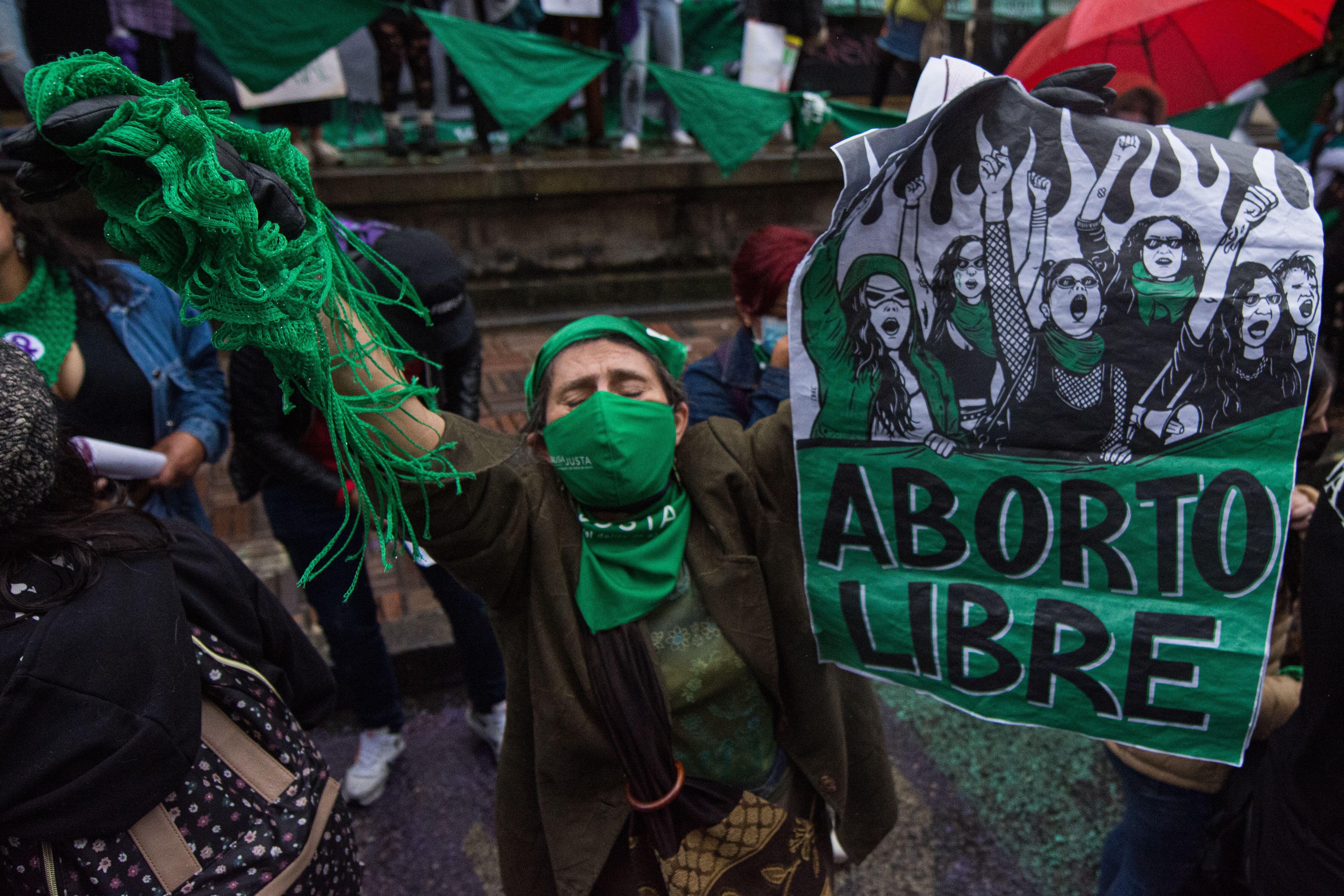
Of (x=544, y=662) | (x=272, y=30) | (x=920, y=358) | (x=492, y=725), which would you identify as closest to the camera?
(x=920, y=358)

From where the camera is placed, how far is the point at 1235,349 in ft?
3.93

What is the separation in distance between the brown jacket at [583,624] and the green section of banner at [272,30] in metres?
2.75

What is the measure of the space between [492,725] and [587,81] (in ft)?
10.8

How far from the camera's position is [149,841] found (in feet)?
3.92

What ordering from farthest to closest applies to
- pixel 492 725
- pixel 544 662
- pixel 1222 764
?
pixel 492 725 → pixel 1222 764 → pixel 544 662

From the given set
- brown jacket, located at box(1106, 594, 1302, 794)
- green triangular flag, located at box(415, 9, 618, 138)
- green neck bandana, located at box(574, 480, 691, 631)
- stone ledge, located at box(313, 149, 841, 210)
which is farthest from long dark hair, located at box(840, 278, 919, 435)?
stone ledge, located at box(313, 149, 841, 210)

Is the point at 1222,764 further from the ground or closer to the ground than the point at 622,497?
closer to the ground

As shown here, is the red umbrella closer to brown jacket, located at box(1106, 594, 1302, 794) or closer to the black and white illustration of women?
brown jacket, located at box(1106, 594, 1302, 794)

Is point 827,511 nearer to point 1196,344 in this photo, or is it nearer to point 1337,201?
point 1196,344

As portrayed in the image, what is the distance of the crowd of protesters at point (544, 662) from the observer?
45.4 inches

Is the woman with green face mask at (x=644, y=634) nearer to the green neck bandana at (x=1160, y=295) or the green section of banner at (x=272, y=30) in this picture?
the green neck bandana at (x=1160, y=295)

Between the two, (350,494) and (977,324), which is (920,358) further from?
(350,494)

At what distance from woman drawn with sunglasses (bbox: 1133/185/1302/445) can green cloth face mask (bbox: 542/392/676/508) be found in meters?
0.73

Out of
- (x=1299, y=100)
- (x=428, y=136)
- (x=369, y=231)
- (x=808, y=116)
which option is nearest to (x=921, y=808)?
(x=369, y=231)
